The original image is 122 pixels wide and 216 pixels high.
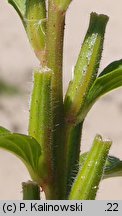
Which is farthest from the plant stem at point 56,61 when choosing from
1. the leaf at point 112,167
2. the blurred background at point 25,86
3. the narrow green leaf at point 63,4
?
the blurred background at point 25,86

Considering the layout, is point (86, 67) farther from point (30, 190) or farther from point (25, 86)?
point (25, 86)

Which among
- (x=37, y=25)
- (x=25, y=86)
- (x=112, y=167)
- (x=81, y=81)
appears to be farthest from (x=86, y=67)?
(x=25, y=86)

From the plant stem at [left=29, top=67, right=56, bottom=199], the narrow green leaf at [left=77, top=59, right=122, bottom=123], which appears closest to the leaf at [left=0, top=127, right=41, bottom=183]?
the plant stem at [left=29, top=67, right=56, bottom=199]

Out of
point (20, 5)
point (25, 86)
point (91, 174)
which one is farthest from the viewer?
point (25, 86)

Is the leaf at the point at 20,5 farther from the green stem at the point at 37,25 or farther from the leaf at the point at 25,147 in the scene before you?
the leaf at the point at 25,147

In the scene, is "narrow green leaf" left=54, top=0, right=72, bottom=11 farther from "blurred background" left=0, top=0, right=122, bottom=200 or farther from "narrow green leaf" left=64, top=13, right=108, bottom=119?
"blurred background" left=0, top=0, right=122, bottom=200

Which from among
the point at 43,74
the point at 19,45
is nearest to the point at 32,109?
the point at 43,74

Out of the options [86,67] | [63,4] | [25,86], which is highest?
[25,86]
